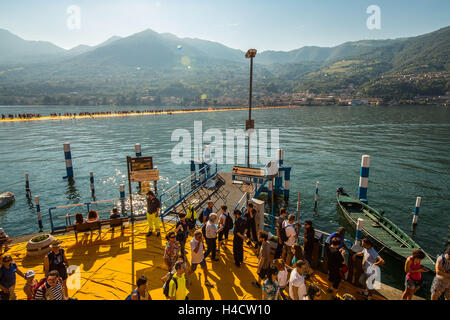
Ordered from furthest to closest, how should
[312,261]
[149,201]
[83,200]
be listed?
[83,200] → [149,201] → [312,261]

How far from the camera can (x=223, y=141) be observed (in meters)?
56.3

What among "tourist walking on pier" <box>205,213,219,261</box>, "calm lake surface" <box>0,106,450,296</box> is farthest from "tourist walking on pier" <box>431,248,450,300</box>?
"tourist walking on pier" <box>205,213,219,261</box>

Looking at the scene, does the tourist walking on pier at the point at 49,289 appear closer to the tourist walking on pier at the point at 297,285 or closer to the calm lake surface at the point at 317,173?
the tourist walking on pier at the point at 297,285

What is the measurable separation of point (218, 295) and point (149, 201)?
538 cm

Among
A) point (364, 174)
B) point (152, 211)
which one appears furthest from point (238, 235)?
point (364, 174)

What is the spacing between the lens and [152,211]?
11398 millimetres

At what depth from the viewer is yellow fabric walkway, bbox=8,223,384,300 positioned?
7965mm

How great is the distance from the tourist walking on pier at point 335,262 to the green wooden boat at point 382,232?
7.36m

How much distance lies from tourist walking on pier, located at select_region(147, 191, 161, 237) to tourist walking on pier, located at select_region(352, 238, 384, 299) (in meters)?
8.34

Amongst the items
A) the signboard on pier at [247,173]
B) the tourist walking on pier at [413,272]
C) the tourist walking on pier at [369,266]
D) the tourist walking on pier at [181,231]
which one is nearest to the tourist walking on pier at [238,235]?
the tourist walking on pier at [181,231]

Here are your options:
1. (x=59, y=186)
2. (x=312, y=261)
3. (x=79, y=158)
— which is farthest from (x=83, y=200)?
(x=312, y=261)

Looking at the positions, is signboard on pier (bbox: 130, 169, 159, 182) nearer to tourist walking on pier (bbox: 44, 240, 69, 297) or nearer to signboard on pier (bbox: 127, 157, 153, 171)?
signboard on pier (bbox: 127, 157, 153, 171)

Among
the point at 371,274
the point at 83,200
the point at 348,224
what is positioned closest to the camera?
the point at 371,274

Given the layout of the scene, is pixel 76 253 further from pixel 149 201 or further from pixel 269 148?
pixel 269 148
